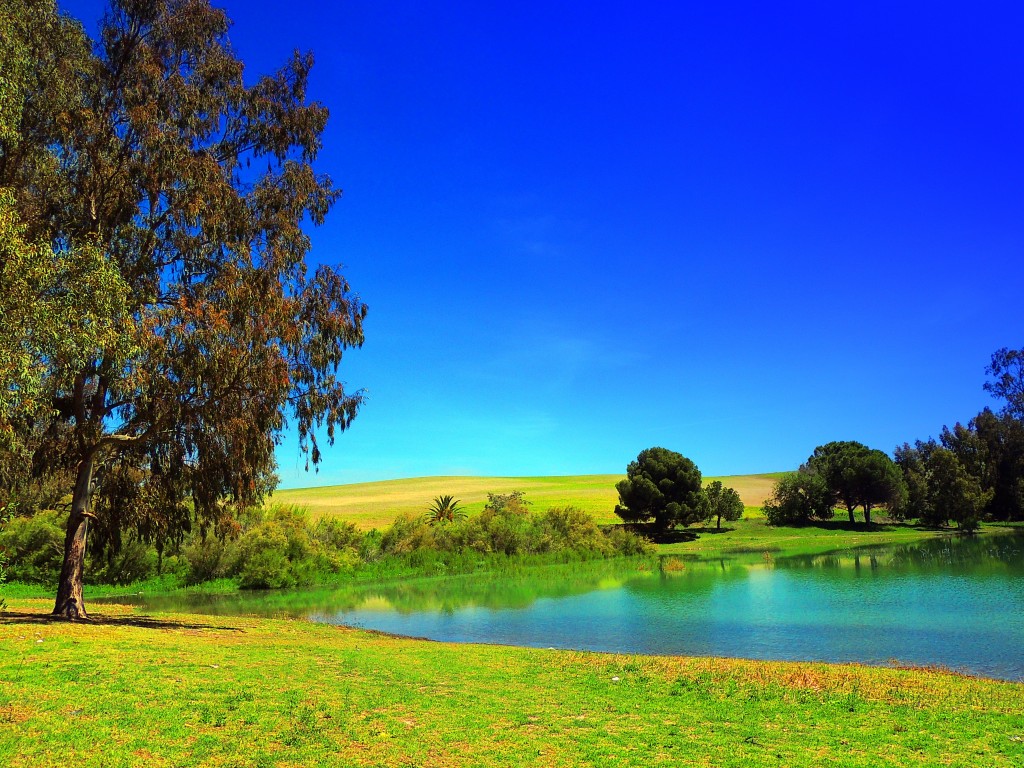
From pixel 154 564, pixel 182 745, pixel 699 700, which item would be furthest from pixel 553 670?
pixel 154 564

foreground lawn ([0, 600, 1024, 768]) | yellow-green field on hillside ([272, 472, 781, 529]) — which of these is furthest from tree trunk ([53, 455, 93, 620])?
yellow-green field on hillside ([272, 472, 781, 529])

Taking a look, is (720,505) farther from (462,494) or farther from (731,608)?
(462,494)

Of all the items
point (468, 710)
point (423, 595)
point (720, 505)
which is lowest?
point (423, 595)

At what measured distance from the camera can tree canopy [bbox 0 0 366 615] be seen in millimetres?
18344

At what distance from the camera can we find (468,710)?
34.1ft

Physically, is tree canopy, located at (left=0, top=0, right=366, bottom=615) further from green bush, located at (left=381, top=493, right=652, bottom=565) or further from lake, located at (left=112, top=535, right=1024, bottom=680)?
green bush, located at (left=381, top=493, right=652, bottom=565)

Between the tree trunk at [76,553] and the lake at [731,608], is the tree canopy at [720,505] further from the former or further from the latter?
the tree trunk at [76,553]

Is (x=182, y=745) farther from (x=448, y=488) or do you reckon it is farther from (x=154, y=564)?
(x=448, y=488)

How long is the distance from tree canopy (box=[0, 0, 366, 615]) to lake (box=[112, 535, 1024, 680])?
30.9 ft

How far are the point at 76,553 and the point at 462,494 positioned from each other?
316 feet

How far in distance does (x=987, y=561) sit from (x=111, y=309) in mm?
47304

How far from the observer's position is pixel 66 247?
1892 cm

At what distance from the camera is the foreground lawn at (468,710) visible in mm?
8125

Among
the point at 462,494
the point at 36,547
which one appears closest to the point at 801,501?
the point at 462,494
